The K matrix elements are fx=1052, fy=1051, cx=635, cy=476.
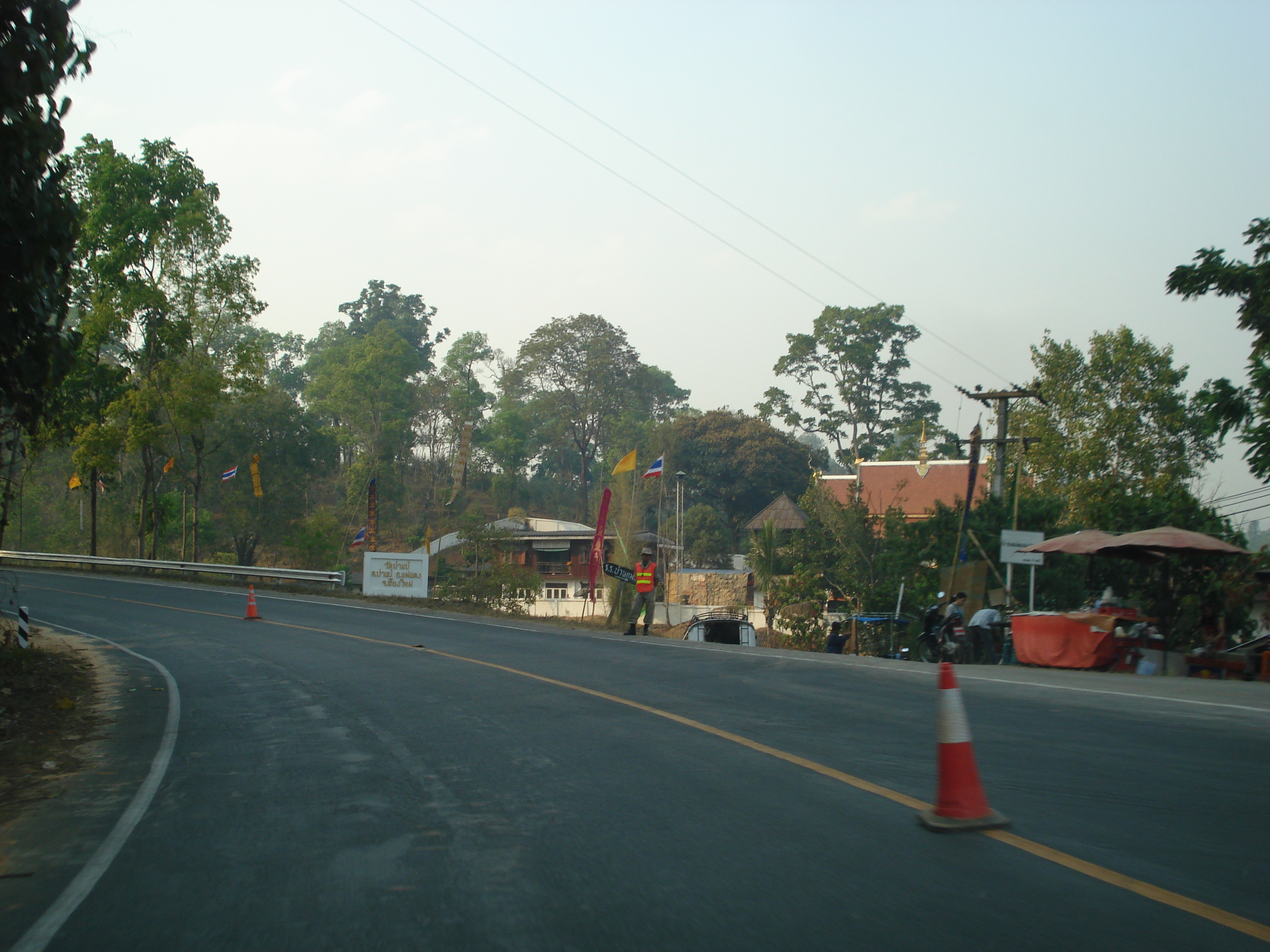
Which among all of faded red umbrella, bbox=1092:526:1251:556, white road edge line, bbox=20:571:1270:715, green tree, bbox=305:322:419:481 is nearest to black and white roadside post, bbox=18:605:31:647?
white road edge line, bbox=20:571:1270:715

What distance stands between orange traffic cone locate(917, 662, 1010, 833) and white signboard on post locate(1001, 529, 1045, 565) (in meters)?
17.0

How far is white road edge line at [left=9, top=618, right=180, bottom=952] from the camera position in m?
4.66

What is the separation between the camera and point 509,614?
31750 mm

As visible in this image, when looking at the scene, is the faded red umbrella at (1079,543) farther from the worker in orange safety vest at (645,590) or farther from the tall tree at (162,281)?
the tall tree at (162,281)

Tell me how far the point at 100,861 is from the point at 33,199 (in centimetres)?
567

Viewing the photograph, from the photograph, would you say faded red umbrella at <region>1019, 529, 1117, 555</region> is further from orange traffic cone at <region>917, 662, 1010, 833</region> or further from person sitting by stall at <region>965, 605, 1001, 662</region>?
orange traffic cone at <region>917, 662, 1010, 833</region>

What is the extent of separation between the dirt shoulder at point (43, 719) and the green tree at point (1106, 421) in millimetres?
33087

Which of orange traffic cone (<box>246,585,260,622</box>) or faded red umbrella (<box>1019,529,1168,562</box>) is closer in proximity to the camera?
faded red umbrella (<box>1019,529,1168,562</box>)

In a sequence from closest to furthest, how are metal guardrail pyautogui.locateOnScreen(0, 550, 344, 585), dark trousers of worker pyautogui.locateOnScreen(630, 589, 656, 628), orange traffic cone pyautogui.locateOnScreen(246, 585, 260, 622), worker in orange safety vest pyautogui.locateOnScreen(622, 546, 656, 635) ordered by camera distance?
worker in orange safety vest pyautogui.locateOnScreen(622, 546, 656, 635)
dark trousers of worker pyautogui.locateOnScreen(630, 589, 656, 628)
orange traffic cone pyautogui.locateOnScreen(246, 585, 260, 622)
metal guardrail pyautogui.locateOnScreen(0, 550, 344, 585)

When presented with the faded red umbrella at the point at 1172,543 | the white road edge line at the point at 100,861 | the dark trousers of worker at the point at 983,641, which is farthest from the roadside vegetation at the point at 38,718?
the faded red umbrella at the point at 1172,543

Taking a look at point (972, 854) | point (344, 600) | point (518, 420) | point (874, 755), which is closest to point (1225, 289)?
point (874, 755)

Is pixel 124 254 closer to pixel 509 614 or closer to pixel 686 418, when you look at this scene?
pixel 509 614

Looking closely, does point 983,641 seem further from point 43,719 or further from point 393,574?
point 393,574

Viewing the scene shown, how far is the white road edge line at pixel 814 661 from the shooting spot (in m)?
11.5
